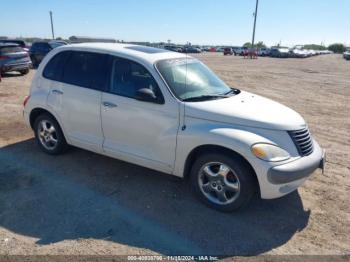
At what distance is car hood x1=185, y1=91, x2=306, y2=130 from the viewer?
374 centimetres

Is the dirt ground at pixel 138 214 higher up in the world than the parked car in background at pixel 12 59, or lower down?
lower down

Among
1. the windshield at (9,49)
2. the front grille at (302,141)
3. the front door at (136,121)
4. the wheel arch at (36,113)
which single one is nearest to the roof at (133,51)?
the front door at (136,121)

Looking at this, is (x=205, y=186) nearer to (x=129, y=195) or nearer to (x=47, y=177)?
(x=129, y=195)

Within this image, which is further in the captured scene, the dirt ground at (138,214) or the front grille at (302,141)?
the front grille at (302,141)

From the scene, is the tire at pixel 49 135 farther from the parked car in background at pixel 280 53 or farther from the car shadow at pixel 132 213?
the parked car in background at pixel 280 53

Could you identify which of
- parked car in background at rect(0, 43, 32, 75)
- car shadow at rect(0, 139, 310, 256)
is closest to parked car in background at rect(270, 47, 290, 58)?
parked car in background at rect(0, 43, 32, 75)

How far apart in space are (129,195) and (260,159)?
5.87ft

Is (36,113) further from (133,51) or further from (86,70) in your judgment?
(133,51)

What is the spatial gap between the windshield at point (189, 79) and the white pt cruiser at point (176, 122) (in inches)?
0.7

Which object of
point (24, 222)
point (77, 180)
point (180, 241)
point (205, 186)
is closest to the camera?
point (180, 241)

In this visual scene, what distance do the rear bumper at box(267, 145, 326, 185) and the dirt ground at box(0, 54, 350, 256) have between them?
0.56m

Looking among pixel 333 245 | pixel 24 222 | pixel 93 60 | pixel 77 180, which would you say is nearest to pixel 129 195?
pixel 77 180

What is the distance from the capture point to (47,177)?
4.74 metres

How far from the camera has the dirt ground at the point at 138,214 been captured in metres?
3.33
